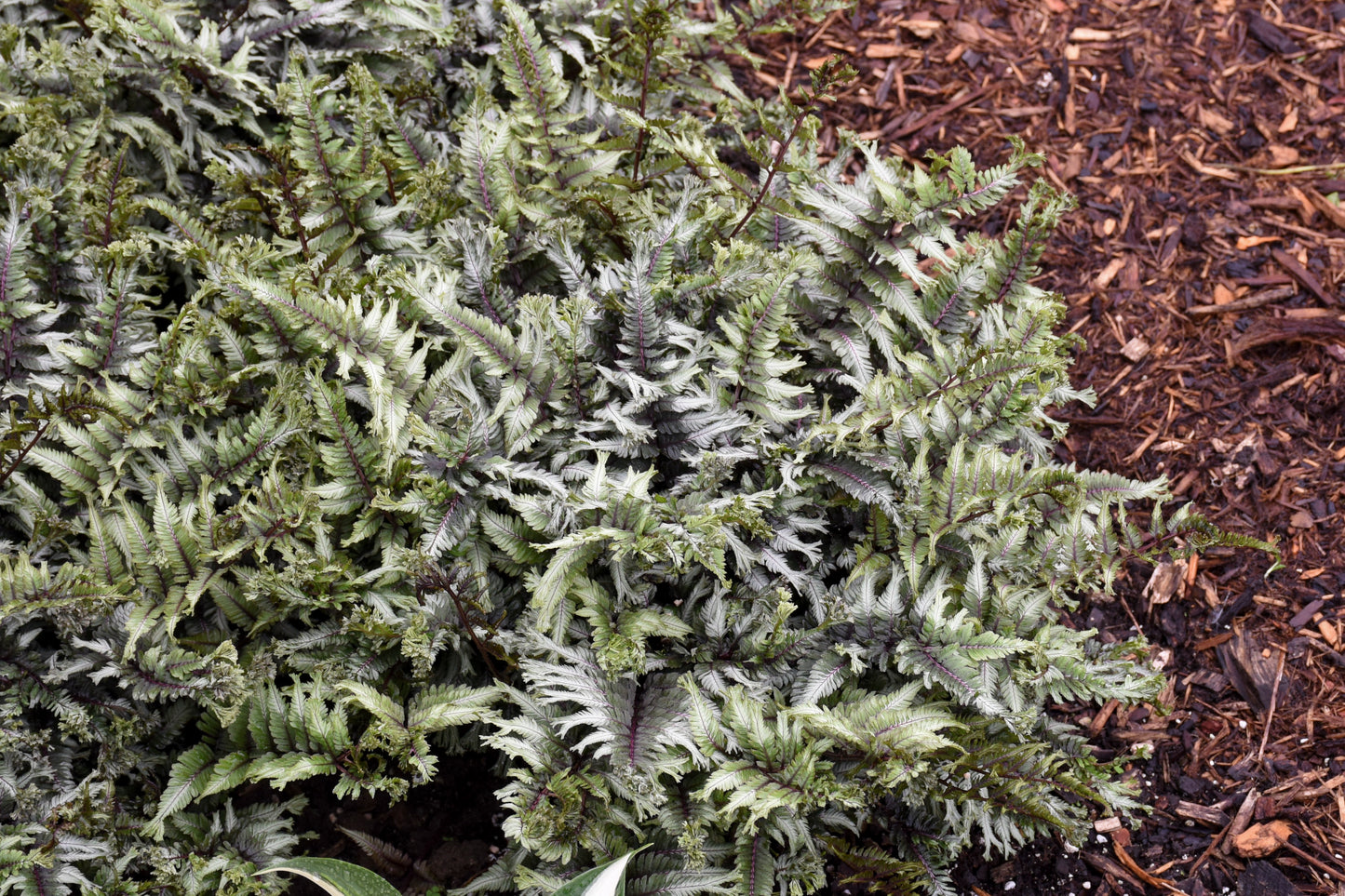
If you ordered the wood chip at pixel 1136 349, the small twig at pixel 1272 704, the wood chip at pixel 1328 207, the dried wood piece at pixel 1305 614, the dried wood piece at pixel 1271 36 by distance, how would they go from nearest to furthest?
the small twig at pixel 1272 704 → the dried wood piece at pixel 1305 614 → the wood chip at pixel 1136 349 → the wood chip at pixel 1328 207 → the dried wood piece at pixel 1271 36

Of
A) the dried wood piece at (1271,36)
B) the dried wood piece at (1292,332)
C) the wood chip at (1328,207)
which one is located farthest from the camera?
the dried wood piece at (1271,36)

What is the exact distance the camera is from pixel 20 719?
2467 millimetres

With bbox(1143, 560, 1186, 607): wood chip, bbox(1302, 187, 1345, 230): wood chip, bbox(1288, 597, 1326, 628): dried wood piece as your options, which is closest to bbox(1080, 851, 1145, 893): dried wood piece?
bbox(1143, 560, 1186, 607): wood chip

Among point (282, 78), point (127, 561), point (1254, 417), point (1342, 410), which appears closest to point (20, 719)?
point (127, 561)

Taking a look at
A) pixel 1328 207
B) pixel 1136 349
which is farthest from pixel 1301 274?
pixel 1136 349

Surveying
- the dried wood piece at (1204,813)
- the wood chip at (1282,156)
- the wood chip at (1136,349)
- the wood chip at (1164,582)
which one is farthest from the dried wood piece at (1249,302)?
the dried wood piece at (1204,813)

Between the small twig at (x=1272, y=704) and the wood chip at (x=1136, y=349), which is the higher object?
the wood chip at (x=1136, y=349)

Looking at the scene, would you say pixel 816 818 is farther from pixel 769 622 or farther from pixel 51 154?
pixel 51 154

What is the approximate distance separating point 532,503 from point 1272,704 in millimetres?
2309

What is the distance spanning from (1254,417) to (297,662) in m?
3.19

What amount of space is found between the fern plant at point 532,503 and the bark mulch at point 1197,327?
17.7 inches

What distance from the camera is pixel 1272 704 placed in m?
2.97

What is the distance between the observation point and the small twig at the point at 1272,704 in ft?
9.58

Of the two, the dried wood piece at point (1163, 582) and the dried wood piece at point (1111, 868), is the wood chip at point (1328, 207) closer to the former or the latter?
the dried wood piece at point (1163, 582)
